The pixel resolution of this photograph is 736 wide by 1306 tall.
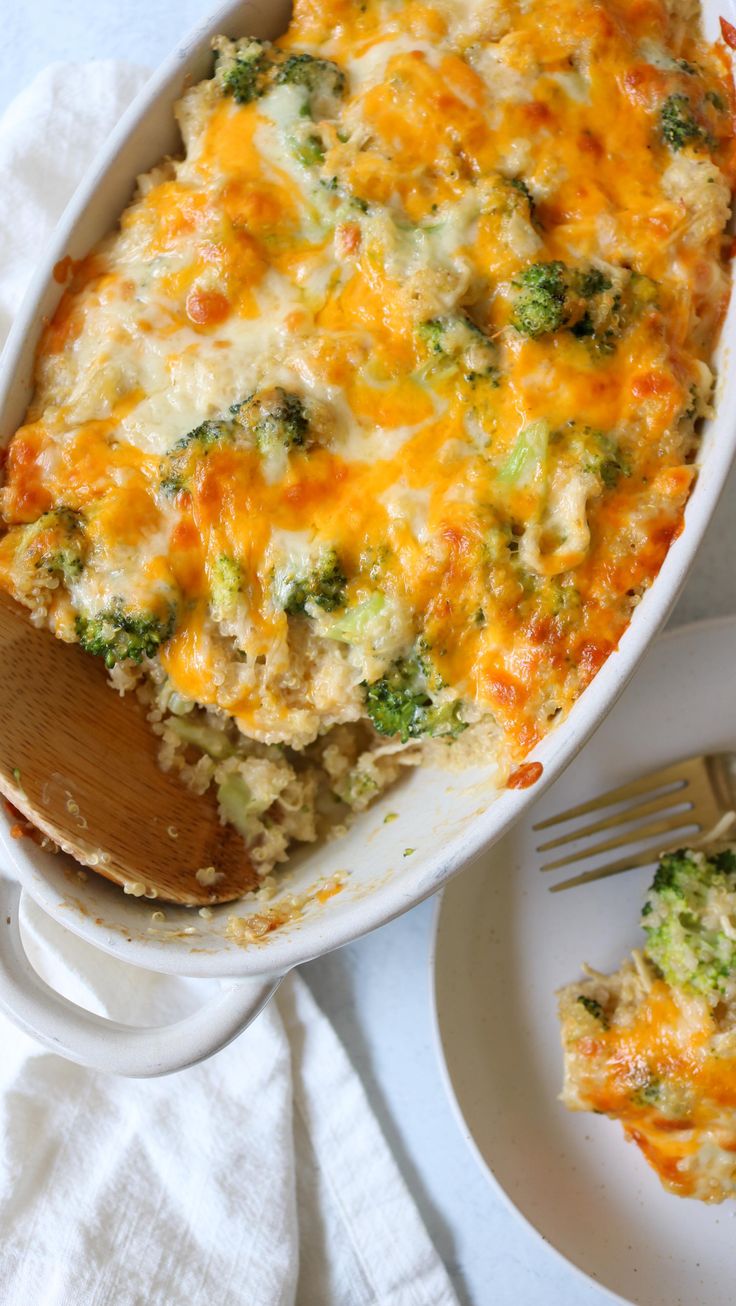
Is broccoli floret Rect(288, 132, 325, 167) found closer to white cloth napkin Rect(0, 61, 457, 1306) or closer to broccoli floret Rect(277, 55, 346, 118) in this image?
broccoli floret Rect(277, 55, 346, 118)

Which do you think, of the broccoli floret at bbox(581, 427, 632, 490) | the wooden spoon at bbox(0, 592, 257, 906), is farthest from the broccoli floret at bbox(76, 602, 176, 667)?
the broccoli floret at bbox(581, 427, 632, 490)

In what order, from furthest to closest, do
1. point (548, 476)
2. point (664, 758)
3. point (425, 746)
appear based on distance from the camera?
1. point (664, 758)
2. point (425, 746)
3. point (548, 476)

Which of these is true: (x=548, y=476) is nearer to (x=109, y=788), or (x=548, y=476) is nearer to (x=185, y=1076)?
(x=109, y=788)

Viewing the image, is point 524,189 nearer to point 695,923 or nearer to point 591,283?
point 591,283

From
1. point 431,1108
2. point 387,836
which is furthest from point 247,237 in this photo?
point 431,1108

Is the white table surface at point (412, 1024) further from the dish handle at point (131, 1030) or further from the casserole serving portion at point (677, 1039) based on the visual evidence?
the dish handle at point (131, 1030)
